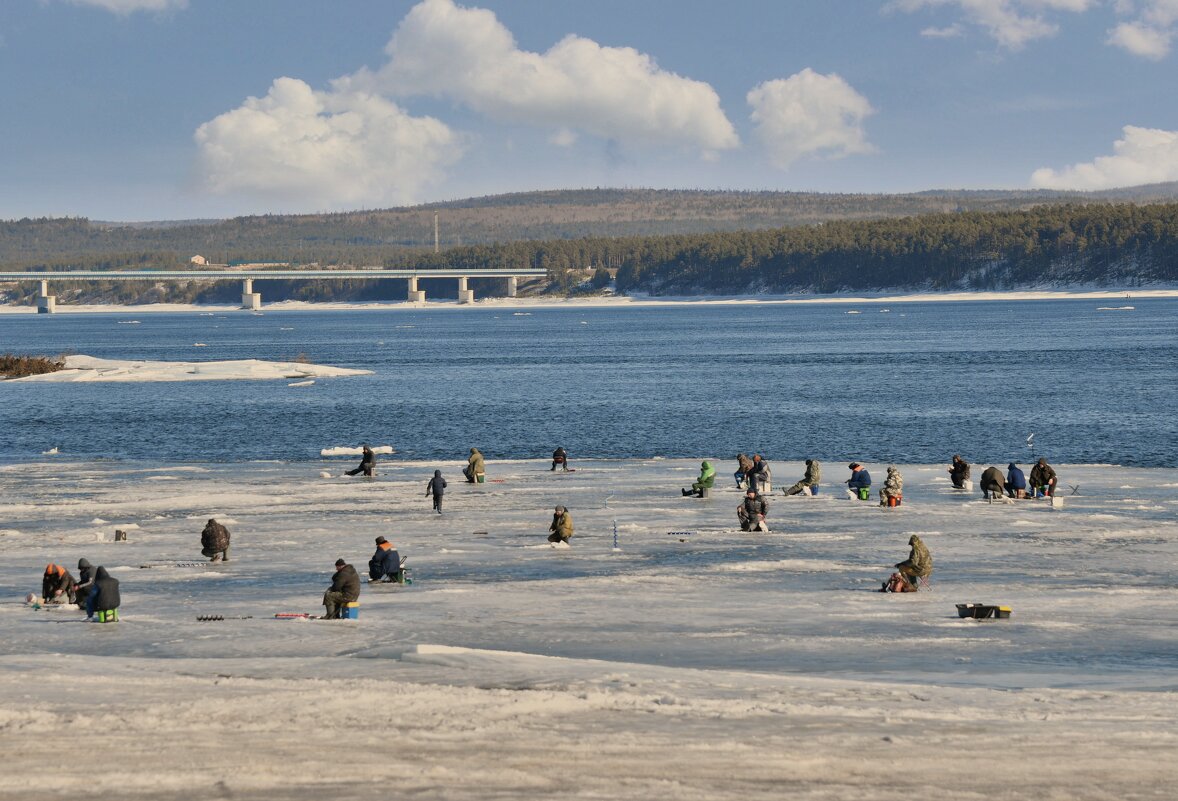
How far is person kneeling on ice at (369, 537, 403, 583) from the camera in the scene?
3241cm

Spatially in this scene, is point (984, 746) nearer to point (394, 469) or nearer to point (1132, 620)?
point (1132, 620)

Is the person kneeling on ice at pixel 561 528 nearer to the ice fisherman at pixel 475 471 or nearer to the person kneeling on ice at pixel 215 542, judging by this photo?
the person kneeling on ice at pixel 215 542

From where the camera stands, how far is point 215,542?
116ft

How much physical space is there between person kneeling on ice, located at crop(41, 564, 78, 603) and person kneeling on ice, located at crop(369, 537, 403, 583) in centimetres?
626

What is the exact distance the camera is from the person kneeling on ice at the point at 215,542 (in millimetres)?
35219

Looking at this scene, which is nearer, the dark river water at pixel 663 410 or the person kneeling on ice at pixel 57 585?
→ the person kneeling on ice at pixel 57 585

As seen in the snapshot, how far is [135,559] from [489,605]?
36.9ft

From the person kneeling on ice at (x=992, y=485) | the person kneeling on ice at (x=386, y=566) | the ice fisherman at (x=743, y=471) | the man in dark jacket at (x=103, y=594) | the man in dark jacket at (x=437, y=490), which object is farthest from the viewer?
the ice fisherman at (x=743, y=471)

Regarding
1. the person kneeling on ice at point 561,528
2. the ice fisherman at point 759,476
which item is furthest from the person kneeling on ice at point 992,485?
the person kneeling on ice at point 561,528

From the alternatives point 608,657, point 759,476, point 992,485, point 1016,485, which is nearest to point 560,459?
point 759,476

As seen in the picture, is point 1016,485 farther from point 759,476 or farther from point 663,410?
point 663,410

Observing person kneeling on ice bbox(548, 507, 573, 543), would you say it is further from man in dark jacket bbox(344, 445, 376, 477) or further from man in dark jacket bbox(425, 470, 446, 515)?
man in dark jacket bbox(344, 445, 376, 477)

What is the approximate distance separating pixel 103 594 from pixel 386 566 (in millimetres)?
Answer: 6552

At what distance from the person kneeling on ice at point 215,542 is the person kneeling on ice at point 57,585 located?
5106 millimetres
